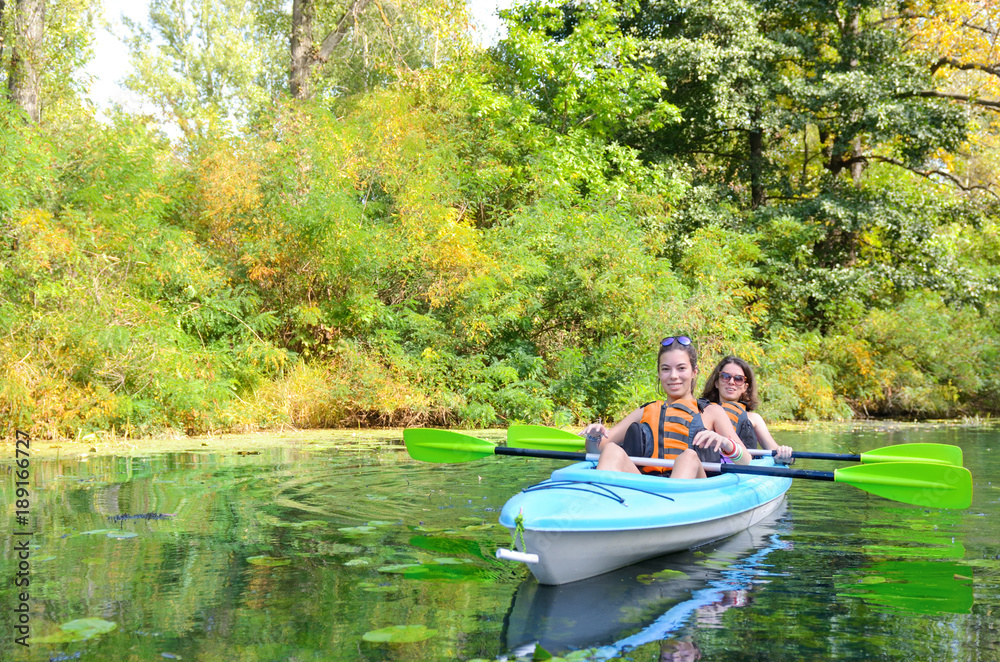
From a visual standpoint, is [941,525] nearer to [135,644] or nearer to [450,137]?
[135,644]

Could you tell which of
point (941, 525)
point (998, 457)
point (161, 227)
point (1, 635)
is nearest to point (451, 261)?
point (161, 227)

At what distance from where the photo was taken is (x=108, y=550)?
401 cm

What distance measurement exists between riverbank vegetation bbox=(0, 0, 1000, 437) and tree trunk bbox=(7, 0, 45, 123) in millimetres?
72

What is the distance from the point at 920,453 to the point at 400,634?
161 inches

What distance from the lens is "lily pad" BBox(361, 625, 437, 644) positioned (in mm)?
2791

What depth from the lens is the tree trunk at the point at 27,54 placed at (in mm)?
11281

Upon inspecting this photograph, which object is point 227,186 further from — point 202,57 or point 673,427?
point 202,57

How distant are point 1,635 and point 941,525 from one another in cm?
477

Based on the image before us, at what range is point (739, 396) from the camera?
20.3ft

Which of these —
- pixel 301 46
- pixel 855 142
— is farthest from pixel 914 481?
pixel 855 142

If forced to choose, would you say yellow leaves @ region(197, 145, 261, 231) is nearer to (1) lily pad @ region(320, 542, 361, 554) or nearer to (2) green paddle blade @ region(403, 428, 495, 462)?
(2) green paddle blade @ region(403, 428, 495, 462)

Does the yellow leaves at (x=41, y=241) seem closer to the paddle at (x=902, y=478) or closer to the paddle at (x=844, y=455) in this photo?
the paddle at (x=844, y=455)

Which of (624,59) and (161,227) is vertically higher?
(624,59)

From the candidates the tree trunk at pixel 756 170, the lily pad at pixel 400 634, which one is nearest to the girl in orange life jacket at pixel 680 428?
the lily pad at pixel 400 634
